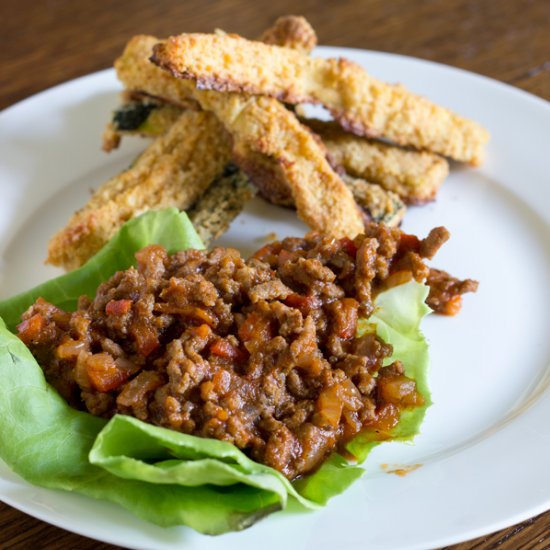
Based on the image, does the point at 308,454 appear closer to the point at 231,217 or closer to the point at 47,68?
the point at 231,217

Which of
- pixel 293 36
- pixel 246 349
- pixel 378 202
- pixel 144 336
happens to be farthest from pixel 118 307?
pixel 293 36

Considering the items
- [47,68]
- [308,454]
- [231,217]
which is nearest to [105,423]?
[308,454]

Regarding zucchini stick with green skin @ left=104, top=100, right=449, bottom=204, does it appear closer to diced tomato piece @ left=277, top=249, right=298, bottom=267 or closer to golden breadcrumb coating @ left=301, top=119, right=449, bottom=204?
golden breadcrumb coating @ left=301, top=119, right=449, bottom=204

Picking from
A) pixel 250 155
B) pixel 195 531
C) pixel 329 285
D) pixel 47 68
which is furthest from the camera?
pixel 47 68

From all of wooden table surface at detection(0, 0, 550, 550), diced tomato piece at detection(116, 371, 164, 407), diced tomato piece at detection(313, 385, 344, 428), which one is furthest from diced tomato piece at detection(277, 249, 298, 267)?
wooden table surface at detection(0, 0, 550, 550)

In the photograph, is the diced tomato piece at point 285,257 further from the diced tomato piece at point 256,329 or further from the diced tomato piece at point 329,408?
the diced tomato piece at point 329,408

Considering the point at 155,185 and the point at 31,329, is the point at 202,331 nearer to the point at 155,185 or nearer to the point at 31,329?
the point at 31,329

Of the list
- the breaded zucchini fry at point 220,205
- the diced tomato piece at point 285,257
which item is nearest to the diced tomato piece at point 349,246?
the diced tomato piece at point 285,257
